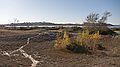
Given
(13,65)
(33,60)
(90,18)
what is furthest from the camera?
(90,18)

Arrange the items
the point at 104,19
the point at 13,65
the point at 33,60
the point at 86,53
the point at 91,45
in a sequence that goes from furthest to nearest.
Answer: the point at 104,19
the point at 91,45
the point at 86,53
the point at 33,60
the point at 13,65

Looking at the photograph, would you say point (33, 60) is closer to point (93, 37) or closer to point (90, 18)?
point (93, 37)

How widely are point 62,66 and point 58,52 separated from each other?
8.12 metres

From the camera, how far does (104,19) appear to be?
62.6 metres

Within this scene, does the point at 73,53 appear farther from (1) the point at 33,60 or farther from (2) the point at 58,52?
(1) the point at 33,60

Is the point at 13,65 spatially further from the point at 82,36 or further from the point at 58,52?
the point at 82,36

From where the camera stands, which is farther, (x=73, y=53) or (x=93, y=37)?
(x=93, y=37)

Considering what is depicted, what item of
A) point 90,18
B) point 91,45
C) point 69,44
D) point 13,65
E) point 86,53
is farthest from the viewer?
point 90,18

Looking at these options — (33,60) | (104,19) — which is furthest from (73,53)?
(104,19)

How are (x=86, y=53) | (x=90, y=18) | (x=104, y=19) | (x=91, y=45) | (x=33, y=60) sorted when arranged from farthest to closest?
1. (x=104, y=19)
2. (x=90, y=18)
3. (x=91, y=45)
4. (x=86, y=53)
5. (x=33, y=60)

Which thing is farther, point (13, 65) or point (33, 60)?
point (33, 60)

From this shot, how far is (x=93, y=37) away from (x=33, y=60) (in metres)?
12.2

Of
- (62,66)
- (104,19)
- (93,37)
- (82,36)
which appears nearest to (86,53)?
(82,36)

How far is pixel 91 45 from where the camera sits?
105 feet
